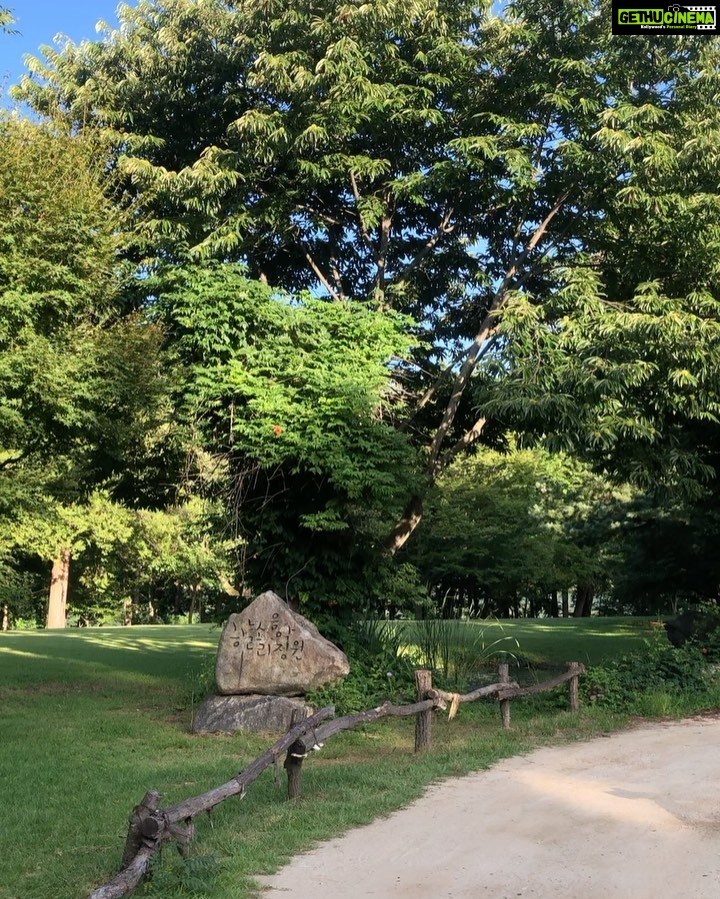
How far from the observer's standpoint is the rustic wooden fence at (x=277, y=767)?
5.18 meters

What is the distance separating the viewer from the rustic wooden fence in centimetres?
518

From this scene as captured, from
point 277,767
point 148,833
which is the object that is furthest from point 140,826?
point 277,767

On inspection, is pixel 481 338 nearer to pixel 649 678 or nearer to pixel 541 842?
pixel 649 678

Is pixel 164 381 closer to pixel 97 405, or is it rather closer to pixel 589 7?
pixel 97 405

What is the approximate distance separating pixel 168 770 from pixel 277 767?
212 cm

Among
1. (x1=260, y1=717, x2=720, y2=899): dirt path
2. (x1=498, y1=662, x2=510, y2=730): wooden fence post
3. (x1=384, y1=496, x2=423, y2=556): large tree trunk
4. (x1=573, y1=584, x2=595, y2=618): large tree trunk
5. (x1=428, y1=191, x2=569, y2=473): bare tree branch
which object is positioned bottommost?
(x1=260, y1=717, x2=720, y2=899): dirt path

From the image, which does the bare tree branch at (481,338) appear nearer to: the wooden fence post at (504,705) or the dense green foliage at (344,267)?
the dense green foliage at (344,267)

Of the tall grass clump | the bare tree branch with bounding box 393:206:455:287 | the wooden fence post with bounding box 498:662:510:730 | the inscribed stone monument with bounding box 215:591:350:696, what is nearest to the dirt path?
the wooden fence post with bounding box 498:662:510:730

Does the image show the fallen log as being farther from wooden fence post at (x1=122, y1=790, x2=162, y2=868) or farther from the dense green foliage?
the dense green foliage

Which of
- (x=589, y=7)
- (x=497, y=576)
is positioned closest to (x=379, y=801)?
(x=589, y=7)

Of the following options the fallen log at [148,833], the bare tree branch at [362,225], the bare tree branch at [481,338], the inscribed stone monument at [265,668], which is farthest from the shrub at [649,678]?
the fallen log at [148,833]

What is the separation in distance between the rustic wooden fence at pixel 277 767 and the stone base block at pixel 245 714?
2.51m

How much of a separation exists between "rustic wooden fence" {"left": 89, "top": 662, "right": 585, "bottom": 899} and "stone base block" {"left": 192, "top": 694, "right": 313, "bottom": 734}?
8.22 ft

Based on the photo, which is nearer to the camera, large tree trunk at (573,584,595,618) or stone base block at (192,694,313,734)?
stone base block at (192,694,313,734)
